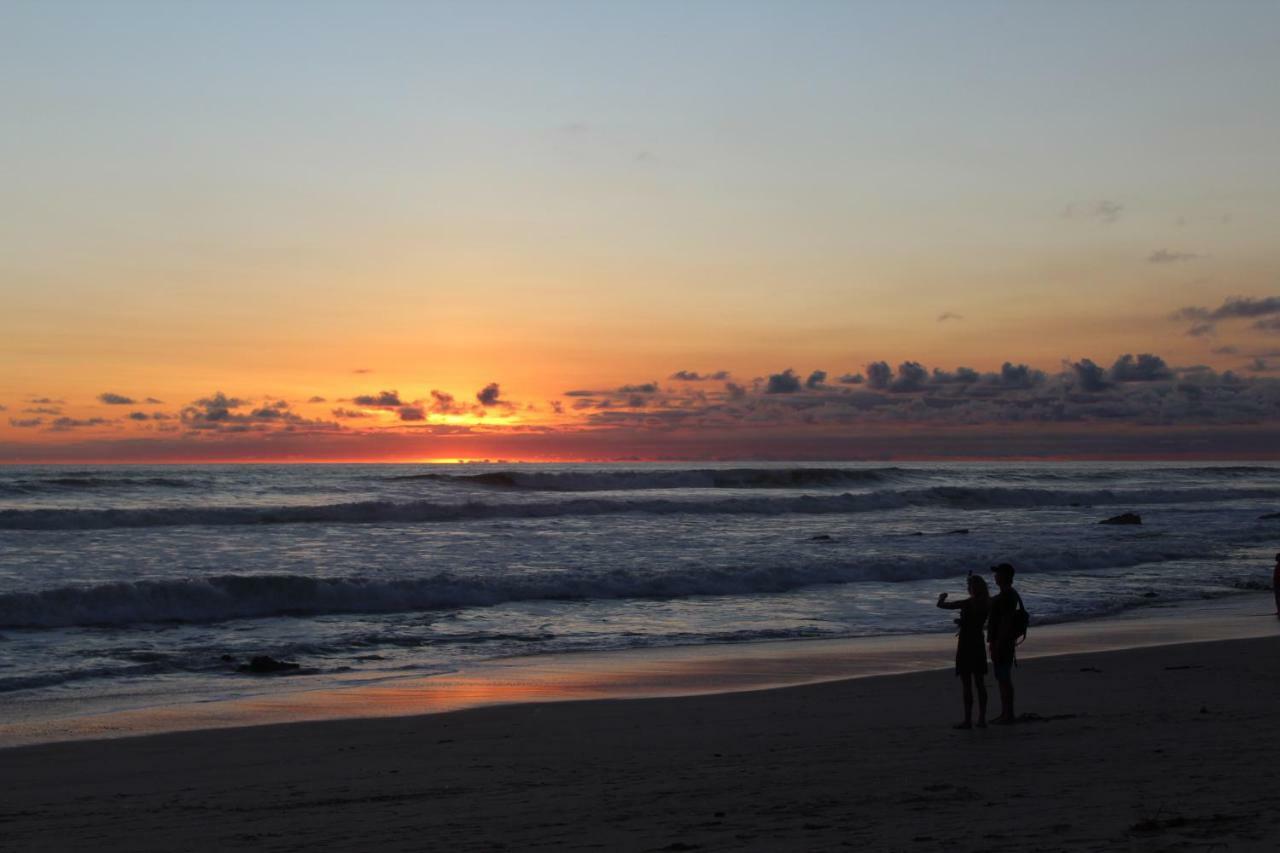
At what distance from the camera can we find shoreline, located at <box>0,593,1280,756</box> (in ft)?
34.7

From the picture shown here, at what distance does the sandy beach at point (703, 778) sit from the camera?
6.13 meters

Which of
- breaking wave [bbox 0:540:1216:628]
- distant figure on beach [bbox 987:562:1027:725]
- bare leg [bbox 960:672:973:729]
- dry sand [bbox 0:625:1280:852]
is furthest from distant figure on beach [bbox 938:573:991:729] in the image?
breaking wave [bbox 0:540:1216:628]

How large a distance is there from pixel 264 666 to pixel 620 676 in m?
4.51

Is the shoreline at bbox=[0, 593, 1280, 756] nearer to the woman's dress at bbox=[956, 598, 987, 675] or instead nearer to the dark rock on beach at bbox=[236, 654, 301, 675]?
the dark rock on beach at bbox=[236, 654, 301, 675]

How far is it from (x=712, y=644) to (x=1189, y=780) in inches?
369

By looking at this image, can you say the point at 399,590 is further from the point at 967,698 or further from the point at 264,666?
the point at 967,698

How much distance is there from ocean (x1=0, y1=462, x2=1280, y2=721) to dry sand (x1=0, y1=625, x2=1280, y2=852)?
3552 mm

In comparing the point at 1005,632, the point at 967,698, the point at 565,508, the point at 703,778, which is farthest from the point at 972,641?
the point at 565,508

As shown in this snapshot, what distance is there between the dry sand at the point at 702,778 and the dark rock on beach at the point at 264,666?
11.8 feet

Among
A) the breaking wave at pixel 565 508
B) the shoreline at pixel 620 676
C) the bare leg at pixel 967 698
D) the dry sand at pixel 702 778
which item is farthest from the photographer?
the breaking wave at pixel 565 508

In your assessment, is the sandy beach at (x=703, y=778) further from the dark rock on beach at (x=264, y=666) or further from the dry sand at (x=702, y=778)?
the dark rock on beach at (x=264, y=666)

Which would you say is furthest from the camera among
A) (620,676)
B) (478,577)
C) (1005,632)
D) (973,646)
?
(478,577)

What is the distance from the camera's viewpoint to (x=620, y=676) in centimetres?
1312

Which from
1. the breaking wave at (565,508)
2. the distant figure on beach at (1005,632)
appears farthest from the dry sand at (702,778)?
the breaking wave at (565,508)
